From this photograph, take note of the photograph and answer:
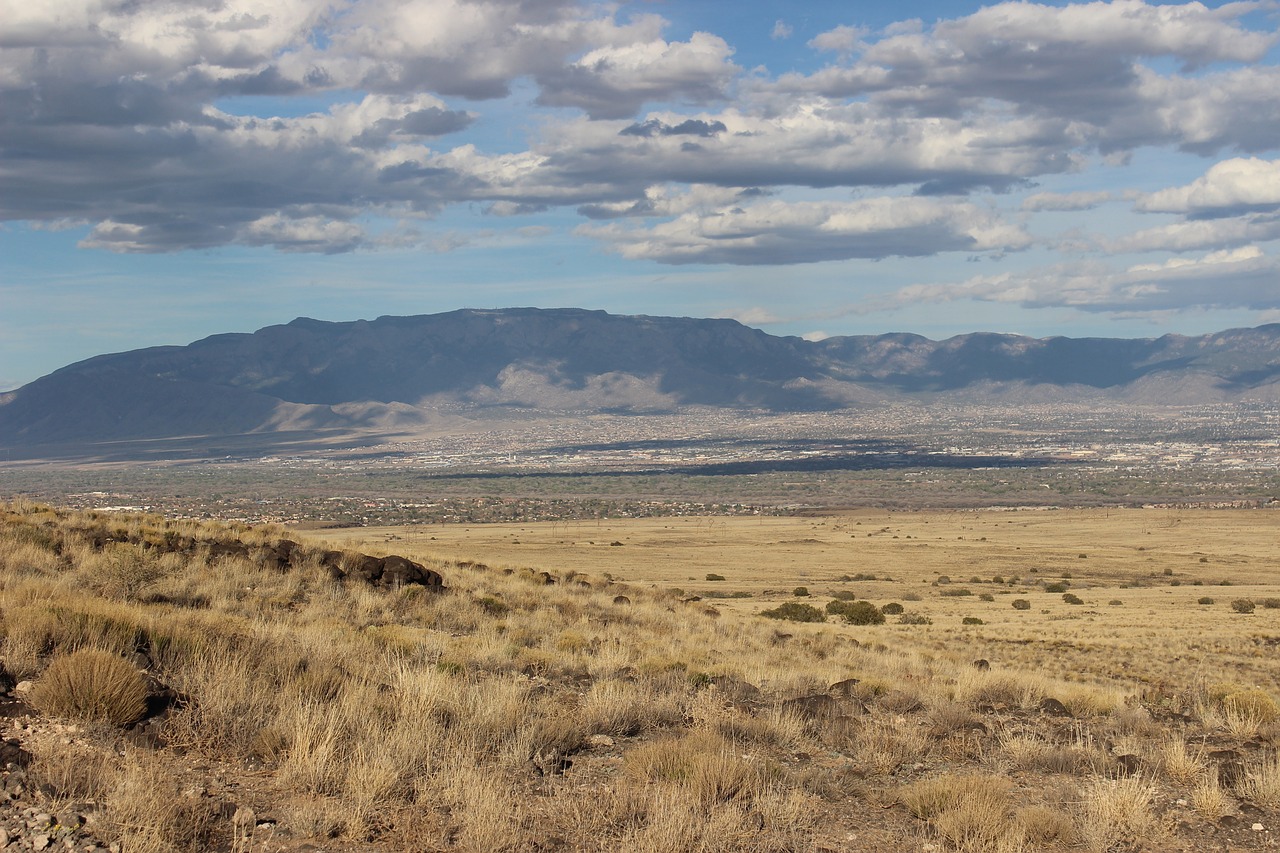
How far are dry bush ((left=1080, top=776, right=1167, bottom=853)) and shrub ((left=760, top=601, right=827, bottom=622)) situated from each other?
2605 centimetres

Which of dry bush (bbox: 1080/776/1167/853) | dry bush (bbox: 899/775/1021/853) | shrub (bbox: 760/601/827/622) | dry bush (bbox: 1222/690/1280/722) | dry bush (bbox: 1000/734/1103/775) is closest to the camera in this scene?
dry bush (bbox: 899/775/1021/853)

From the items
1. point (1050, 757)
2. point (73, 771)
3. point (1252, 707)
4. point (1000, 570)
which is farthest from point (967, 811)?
point (1000, 570)

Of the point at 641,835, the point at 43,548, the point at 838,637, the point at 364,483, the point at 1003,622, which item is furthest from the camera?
the point at 364,483

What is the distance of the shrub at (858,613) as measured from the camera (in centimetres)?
3484

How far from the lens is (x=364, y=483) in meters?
186

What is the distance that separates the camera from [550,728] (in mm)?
9727

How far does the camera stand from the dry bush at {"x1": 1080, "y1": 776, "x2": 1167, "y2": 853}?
786 centimetres

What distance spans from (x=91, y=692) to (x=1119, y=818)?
8254mm

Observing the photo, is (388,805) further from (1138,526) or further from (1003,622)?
(1138,526)

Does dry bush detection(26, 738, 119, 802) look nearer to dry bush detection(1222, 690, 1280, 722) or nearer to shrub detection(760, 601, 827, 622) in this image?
dry bush detection(1222, 690, 1280, 722)

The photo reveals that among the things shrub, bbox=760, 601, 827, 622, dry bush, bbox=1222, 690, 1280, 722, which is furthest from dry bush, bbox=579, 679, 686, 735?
shrub, bbox=760, 601, 827, 622

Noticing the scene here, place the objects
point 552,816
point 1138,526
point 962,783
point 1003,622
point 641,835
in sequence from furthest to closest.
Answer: point 1138,526 < point 1003,622 < point 962,783 < point 552,816 < point 641,835

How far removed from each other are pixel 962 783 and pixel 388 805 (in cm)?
465

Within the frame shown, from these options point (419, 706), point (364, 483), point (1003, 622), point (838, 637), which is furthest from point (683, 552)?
point (364, 483)
